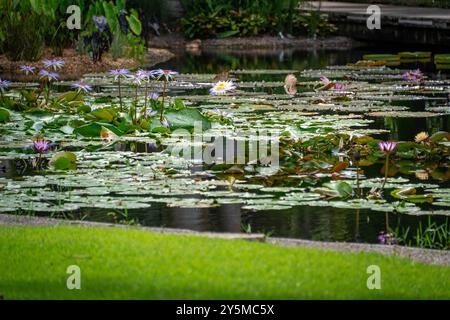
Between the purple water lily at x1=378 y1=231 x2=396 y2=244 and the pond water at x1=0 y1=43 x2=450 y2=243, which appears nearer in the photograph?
the purple water lily at x1=378 y1=231 x2=396 y2=244

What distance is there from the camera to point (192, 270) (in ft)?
19.6

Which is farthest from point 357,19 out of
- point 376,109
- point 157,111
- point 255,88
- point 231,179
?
point 231,179

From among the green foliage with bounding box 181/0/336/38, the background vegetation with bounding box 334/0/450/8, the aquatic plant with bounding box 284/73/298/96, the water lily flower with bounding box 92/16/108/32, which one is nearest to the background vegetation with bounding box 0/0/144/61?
the water lily flower with bounding box 92/16/108/32

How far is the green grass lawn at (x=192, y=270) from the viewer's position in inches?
225

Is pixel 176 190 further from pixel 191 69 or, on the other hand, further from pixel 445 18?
pixel 445 18

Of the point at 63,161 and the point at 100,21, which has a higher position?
the point at 100,21

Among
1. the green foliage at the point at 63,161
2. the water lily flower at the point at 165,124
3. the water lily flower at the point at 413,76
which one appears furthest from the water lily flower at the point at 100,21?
the green foliage at the point at 63,161

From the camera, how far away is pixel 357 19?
81.1 ft

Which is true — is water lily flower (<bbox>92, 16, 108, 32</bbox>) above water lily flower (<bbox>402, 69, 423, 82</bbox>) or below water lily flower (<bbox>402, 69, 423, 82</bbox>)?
above

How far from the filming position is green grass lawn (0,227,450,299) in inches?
225

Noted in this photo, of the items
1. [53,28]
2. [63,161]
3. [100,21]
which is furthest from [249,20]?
[63,161]

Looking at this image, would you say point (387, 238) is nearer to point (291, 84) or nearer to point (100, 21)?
point (291, 84)

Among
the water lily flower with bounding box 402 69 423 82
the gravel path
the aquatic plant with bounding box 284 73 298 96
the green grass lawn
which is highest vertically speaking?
the green grass lawn

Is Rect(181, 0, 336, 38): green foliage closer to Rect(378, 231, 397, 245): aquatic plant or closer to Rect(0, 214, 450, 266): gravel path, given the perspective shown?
Rect(378, 231, 397, 245): aquatic plant
